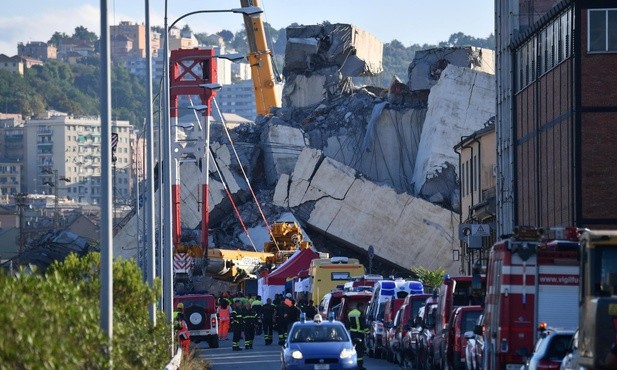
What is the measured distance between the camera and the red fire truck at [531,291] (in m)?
25.0

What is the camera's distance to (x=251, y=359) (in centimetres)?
4203

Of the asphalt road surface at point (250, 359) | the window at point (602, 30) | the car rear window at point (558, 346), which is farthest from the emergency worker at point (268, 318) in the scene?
the car rear window at point (558, 346)

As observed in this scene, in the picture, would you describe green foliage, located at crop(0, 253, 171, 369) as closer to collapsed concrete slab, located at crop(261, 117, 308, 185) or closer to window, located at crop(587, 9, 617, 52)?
window, located at crop(587, 9, 617, 52)

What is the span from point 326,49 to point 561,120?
6840 centimetres

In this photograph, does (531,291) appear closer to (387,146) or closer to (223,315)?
(223,315)

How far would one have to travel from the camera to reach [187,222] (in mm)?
106438

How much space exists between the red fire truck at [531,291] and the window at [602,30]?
2257 centimetres

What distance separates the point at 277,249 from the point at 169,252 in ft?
151

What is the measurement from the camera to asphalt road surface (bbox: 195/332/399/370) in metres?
38.1

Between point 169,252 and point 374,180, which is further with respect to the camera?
point 374,180

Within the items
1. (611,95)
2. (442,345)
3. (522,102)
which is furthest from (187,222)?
(442,345)

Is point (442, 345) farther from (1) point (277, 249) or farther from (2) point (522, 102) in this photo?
(1) point (277, 249)

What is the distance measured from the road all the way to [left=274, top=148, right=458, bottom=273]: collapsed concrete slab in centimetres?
4330

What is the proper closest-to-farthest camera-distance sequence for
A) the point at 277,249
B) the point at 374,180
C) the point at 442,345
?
1. the point at 442,345
2. the point at 277,249
3. the point at 374,180
